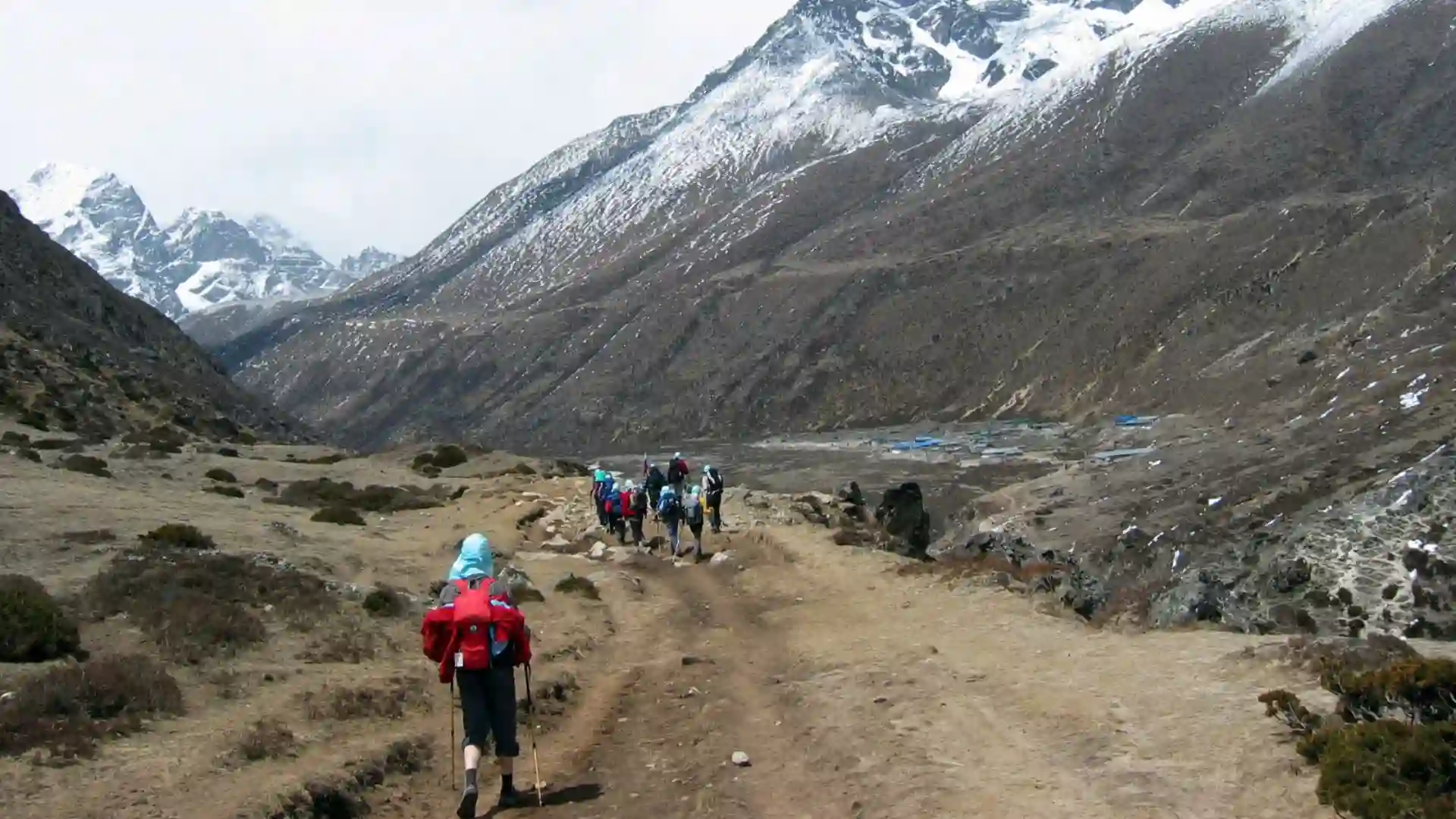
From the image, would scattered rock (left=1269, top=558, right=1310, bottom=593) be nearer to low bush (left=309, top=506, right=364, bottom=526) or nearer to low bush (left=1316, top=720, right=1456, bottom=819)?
low bush (left=1316, top=720, right=1456, bottom=819)

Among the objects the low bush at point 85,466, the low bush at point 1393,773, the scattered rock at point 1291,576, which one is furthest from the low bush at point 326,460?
the low bush at point 1393,773

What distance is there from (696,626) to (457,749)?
8.14 meters

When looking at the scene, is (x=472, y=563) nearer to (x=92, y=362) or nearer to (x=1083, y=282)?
(x=92, y=362)

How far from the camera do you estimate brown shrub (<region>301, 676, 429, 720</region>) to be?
12.0 meters

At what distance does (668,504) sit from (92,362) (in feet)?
155

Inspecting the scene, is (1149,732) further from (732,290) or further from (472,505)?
(732,290)

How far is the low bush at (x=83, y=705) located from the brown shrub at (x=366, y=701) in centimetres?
134

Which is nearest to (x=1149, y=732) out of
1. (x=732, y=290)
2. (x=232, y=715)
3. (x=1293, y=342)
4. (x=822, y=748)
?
(x=822, y=748)

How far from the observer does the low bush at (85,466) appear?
103 feet

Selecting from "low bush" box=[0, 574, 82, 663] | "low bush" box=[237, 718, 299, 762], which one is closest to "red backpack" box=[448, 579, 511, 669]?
"low bush" box=[237, 718, 299, 762]

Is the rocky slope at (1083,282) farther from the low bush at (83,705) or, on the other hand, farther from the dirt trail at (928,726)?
the low bush at (83,705)

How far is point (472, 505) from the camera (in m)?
41.5

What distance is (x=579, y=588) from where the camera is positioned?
893 inches

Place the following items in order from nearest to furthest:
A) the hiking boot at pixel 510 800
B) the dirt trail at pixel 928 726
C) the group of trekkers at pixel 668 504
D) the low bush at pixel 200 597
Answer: the dirt trail at pixel 928 726
the hiking boot at pixel 510 800
the low bush at pixel 200 597
the group of trekkers at pixel 668 504
